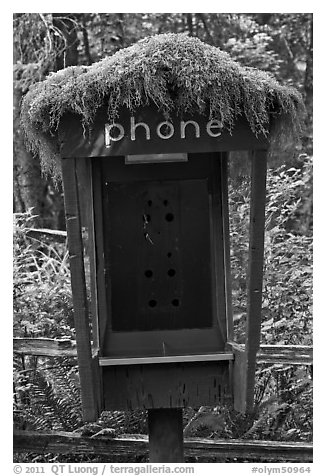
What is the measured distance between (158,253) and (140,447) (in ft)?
7.28

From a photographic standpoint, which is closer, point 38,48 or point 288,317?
point 288,317

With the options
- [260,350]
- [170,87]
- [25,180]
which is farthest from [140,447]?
[170,87]

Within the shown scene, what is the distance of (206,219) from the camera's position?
383cm

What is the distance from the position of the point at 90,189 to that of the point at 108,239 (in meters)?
0.25

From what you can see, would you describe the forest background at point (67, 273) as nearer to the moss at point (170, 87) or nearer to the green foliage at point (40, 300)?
the green foliage at point (40, 300)

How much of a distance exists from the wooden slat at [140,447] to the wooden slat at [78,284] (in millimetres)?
2237

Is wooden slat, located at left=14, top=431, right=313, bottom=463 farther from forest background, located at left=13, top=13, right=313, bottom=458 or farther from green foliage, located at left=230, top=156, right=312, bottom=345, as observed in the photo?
green foliage, located at left=230, top=156, right=312, bottom=345

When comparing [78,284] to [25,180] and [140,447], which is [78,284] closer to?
[140,447]

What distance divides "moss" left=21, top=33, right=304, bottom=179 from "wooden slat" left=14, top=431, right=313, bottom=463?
2851 millimetres

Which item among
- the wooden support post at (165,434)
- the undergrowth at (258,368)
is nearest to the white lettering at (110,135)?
the wooden support post at (165,434)

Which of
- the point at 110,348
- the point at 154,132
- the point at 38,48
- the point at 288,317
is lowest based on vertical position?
the point at 288,317

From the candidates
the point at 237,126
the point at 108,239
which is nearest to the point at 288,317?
the point at 108,239
